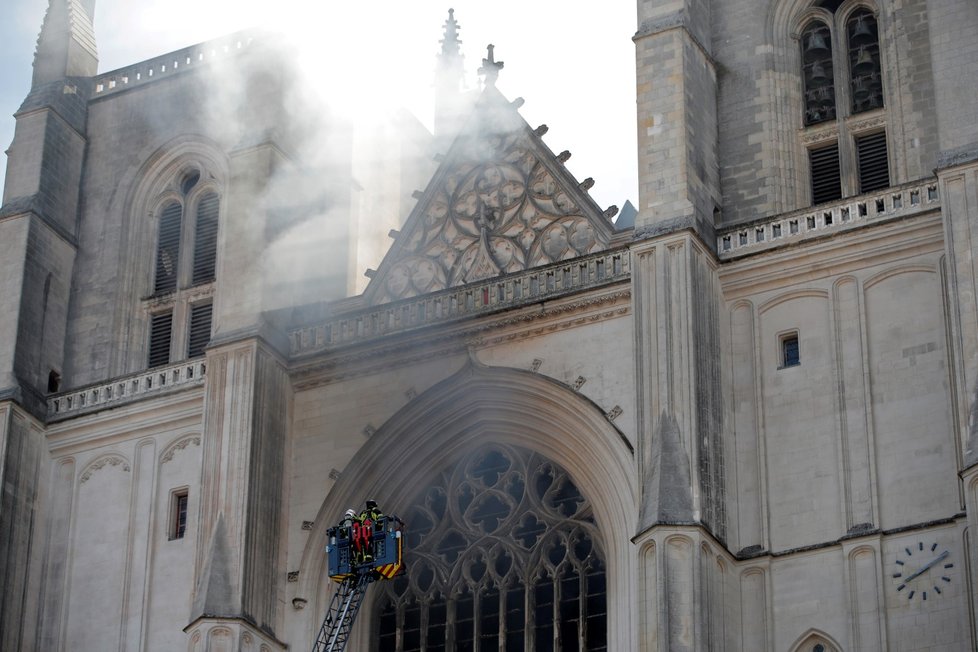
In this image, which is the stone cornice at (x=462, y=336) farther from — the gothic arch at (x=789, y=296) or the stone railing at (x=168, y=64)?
the stone railing at (x=168, y=64)

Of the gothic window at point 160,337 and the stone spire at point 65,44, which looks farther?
the stone spire at point 65,44

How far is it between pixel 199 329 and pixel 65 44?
589 centimetres

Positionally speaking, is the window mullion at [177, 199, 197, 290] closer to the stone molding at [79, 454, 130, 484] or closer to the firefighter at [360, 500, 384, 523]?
the stone molding at [79, 454, 130, 484]

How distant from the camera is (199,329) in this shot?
36.6 meters

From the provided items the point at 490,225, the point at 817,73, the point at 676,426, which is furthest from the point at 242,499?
the point at 817,73

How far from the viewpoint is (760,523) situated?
29906mm

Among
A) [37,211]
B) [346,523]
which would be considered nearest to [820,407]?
[346,523]

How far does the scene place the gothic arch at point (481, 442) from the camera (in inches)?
1229

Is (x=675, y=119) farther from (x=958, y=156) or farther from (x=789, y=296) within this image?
(x=958, y=156)

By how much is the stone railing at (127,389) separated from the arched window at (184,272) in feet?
3.21

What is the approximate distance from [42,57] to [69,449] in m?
7.23

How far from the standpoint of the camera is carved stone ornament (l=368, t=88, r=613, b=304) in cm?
3425

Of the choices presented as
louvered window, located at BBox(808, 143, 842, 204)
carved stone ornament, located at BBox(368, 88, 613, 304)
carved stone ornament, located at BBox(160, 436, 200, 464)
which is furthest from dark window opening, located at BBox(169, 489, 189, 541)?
louvered window, located at BBox(808, 143, 842, 204)

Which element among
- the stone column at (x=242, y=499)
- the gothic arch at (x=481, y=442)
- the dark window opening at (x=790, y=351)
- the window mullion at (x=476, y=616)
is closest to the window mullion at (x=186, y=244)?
the stone column at (x=242, y=499)
